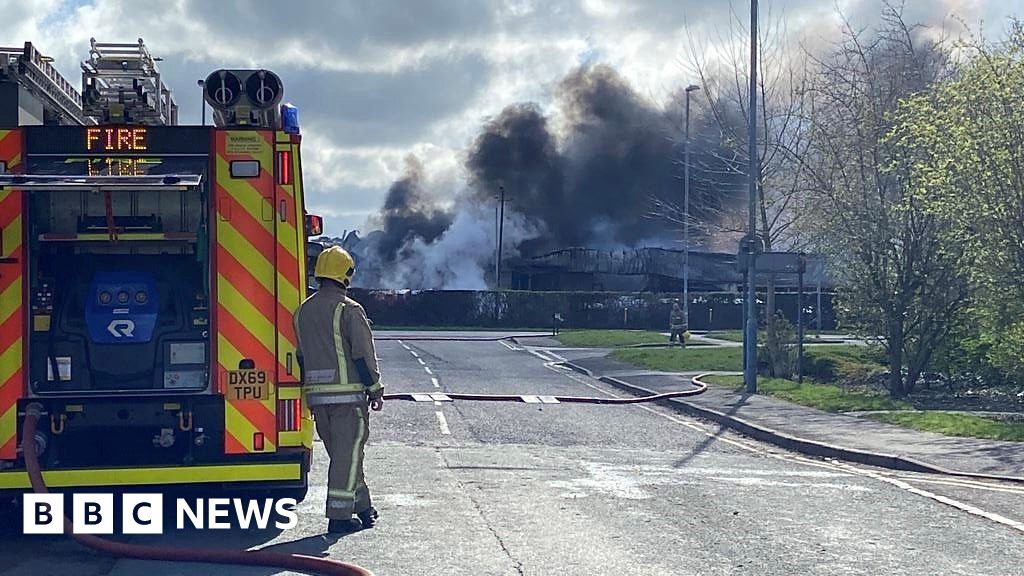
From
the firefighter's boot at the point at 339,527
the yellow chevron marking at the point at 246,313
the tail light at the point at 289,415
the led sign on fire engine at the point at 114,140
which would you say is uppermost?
the led sign on fire engine at the point at 114,140

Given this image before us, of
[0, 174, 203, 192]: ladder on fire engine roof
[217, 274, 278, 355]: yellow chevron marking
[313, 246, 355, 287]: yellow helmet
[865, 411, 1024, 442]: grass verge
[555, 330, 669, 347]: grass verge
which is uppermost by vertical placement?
[0, 174, 203, 192]: ladder on fire engine roof

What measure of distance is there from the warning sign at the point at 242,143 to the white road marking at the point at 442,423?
690 centimetres

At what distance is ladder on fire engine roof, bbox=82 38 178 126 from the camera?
9820 millimetres

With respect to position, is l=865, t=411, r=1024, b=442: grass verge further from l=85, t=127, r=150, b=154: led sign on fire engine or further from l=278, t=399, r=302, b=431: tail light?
l=85, t=127, r=150, b=154: led sign on fire engine

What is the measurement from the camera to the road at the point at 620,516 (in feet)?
23.6

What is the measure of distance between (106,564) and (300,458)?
4.48 ft

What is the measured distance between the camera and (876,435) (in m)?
15.0

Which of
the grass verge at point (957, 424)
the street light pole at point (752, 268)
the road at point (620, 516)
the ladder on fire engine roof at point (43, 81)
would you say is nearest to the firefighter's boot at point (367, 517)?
the road at point (620, 516)

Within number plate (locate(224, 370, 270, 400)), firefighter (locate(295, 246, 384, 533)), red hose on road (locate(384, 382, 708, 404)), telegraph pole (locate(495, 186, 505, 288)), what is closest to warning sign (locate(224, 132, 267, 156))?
firefighter (locate(295, 246, 384, 533))

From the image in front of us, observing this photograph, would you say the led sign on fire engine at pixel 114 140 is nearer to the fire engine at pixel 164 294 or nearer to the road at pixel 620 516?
the fire engine at pixel 164 294

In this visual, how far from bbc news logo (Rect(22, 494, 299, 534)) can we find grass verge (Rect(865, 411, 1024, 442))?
31.4 feet

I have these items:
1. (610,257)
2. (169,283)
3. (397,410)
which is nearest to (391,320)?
(610,257)

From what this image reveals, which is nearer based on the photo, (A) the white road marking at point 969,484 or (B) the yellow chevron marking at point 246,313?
(B) the yellow chevron marking at point 246,313

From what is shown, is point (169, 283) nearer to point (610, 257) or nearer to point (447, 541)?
point (447, 541)
